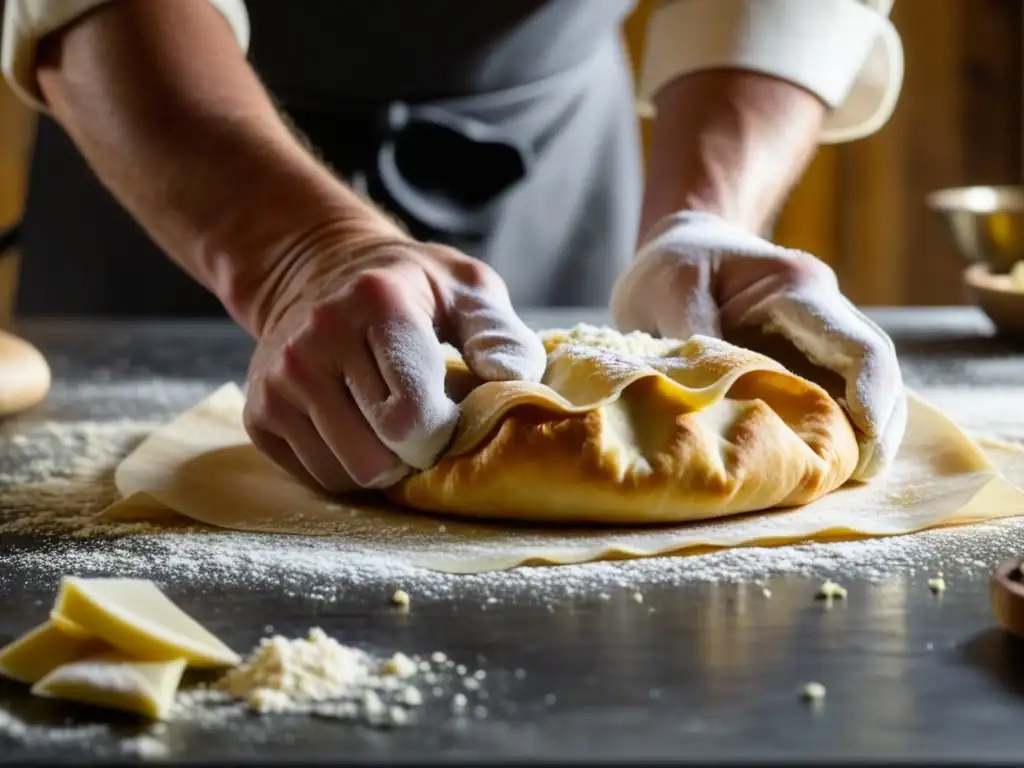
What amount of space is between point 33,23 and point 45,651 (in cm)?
105

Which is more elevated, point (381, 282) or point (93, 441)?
point (381, 282)

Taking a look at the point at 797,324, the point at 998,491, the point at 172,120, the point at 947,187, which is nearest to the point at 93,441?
the point at 172,120

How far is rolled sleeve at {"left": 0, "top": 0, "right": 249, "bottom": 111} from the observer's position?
1565mm

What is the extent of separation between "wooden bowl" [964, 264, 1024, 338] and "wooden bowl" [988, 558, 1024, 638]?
1.13 meters

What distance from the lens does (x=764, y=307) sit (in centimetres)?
128

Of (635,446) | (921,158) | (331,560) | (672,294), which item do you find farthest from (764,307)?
(921,158)

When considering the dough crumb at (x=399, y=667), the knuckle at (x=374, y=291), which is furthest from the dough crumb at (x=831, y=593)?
the knuckle at (x=374, y=291)

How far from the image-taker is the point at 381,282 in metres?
1.12

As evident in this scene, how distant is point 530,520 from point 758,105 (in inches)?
33.8

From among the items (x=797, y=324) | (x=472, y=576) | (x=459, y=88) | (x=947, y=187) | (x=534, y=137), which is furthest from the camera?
(x=947, y=187)

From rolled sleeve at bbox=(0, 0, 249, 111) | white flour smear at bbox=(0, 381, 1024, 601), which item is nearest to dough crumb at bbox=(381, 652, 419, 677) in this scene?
white flour smear at bbox=(0, 381, 1024, 601)

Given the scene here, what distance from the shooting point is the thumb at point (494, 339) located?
3.72 feet

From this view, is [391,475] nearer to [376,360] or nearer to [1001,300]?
[376,360]

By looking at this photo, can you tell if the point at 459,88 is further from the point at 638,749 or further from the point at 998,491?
the point at 638,749
